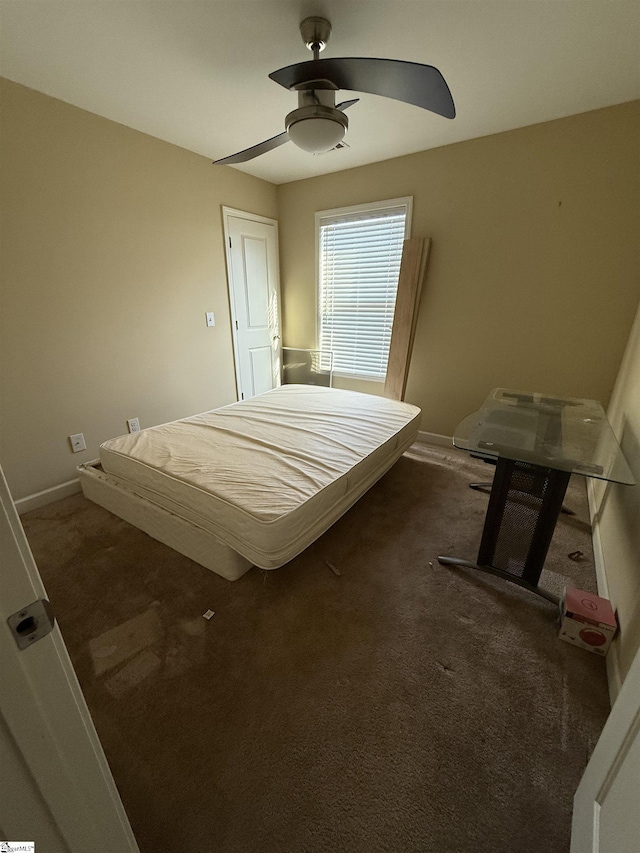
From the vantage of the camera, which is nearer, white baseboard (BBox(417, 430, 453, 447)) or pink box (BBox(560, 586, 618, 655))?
pink box (BBox(560, 586, 618, 655))

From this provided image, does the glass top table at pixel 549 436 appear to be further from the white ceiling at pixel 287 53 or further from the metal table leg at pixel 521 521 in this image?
the white ceiling at pixel 287 53

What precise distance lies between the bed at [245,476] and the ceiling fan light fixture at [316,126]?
5.38 feet

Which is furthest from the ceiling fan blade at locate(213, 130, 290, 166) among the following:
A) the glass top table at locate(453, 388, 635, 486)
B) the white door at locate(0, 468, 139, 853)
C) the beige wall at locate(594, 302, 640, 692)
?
the beige wall at locate(594, 302, 640, 692)

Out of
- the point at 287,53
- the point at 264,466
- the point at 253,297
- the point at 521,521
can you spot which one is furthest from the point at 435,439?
→ the point at 287,53

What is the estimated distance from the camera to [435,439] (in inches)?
136

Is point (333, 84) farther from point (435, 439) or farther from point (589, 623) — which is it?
point (435, 439)

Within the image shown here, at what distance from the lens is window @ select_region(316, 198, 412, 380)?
129 inches

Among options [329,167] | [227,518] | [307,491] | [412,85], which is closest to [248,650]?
[227,518]

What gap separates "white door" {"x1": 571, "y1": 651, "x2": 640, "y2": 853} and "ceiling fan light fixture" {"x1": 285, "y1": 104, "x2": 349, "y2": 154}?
7.49 feet

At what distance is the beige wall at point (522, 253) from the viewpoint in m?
2.34

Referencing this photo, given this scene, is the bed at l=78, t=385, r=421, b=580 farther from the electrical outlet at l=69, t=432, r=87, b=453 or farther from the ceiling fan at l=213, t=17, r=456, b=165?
the ceiling fan at l=213, t=17, r=456, b=165

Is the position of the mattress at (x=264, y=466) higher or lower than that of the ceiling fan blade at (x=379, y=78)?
lower

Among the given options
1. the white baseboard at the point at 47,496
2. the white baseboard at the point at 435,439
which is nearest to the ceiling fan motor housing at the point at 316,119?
the white baseboard at the point at 435,439

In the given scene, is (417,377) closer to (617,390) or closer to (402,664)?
(617,390)
